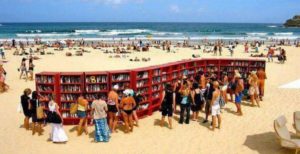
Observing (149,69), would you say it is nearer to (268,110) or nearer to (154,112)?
(154,112)

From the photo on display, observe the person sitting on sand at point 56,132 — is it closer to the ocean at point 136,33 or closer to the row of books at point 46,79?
the row of books at point 46,79

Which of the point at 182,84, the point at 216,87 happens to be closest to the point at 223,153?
the point at 216,87

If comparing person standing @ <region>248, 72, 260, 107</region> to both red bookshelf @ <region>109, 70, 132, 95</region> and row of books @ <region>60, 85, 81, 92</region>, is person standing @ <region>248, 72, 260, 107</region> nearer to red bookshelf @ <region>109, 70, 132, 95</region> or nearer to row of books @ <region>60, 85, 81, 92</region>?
red bookshelf @ <region>109, 70, 132, 95</region>

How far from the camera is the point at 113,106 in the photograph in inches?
460

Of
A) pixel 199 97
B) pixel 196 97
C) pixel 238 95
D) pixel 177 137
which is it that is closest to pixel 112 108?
pixel 177 137

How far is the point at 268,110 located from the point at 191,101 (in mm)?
4029

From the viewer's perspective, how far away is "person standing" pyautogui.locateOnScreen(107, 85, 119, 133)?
11.7 metres

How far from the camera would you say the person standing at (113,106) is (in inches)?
459

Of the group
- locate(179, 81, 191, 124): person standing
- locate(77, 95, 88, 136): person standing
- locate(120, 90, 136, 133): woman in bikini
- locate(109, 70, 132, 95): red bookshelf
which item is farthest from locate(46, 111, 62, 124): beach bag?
locate(179, 81, 191, 124): person standing

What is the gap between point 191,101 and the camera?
42.2ft

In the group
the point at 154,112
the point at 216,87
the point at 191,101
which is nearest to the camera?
the point at 216,87

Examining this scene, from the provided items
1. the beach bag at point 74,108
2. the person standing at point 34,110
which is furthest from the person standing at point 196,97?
the person standing at point 34,110

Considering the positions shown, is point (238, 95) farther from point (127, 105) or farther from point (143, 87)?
point (127, 105)

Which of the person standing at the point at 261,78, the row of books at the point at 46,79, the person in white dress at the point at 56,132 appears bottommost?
the person in white dress at the point at 56,132
